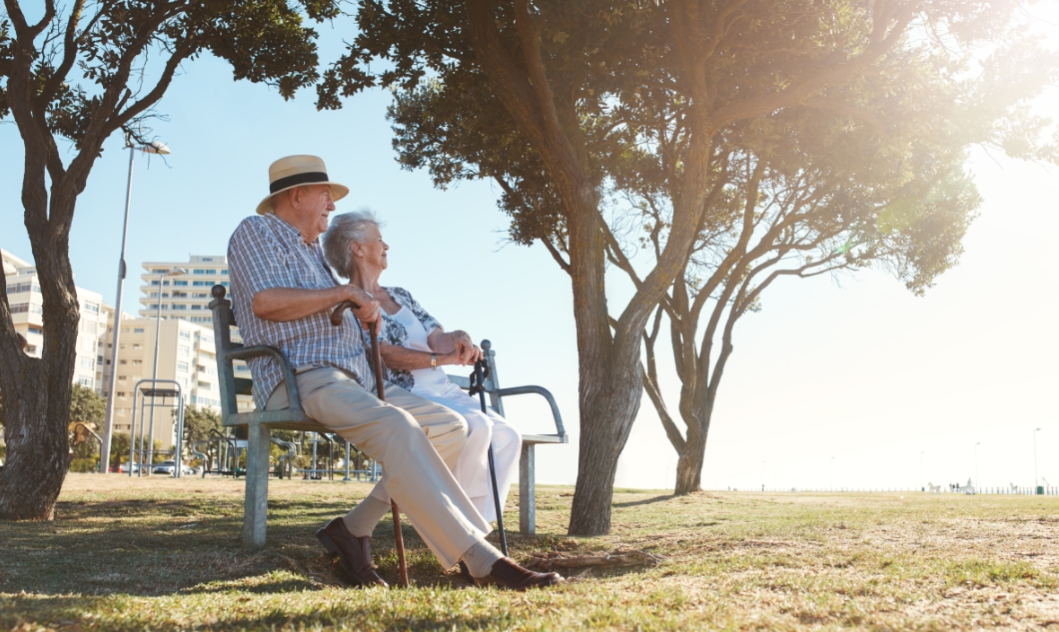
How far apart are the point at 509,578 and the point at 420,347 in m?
2.09

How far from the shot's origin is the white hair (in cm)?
497

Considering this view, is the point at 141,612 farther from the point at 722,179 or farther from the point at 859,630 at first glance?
the point at 722,179

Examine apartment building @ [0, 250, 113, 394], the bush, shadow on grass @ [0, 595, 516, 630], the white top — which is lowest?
the bush

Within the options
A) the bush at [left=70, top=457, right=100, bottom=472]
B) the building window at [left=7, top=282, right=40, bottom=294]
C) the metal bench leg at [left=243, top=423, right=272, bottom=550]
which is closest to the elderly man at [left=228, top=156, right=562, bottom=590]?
the metal bench leg at [left=243, top=423, right=272, bottom=550]

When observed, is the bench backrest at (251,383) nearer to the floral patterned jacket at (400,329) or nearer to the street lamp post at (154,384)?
the floral patterned jacket at (400,329)

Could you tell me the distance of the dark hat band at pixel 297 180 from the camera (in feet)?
14.5

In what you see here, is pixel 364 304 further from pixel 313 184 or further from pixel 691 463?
pixel 691 463

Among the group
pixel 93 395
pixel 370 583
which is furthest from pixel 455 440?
pixel 93 395

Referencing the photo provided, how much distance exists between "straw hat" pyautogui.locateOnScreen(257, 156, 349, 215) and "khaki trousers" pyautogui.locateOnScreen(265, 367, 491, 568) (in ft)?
3.28

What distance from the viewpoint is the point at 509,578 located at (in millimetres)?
3234

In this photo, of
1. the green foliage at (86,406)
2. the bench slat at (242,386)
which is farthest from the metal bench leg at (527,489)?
the green foliage at (86,406)

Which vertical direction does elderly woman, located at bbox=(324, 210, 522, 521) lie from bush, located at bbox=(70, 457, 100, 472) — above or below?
above

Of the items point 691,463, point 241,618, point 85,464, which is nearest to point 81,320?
point 85,464

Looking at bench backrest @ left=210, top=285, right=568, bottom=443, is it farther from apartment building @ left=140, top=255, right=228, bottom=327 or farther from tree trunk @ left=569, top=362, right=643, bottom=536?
apartment building @ left=140, top=255, right=228, bottom=327
